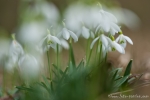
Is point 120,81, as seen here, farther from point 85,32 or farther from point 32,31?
point 32,31

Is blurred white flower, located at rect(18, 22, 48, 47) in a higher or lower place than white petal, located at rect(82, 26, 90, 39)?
lower

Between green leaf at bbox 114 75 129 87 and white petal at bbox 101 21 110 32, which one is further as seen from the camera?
green leaf at bbox 114 75 129 87

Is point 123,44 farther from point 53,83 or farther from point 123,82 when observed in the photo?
point 53,83

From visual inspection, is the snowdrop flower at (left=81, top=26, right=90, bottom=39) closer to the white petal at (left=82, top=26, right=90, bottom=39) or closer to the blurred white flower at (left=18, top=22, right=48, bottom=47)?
the white petal at (left=82, top=26, right=90, bottom=39)

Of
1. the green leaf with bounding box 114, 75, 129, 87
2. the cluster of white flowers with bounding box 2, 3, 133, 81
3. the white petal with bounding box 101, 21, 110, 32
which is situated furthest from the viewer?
the green leaf with bounding box 114, 75, 129, 87

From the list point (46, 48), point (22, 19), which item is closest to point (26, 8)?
point (22, 19)

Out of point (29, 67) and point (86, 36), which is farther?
point (86, 36)

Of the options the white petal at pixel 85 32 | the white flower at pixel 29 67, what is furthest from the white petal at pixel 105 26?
the white flower at pixel 29 67

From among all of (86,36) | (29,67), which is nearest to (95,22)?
(86,36)

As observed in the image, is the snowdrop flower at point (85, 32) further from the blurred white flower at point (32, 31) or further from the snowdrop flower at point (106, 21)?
the blurred white flower at point (32, 31)

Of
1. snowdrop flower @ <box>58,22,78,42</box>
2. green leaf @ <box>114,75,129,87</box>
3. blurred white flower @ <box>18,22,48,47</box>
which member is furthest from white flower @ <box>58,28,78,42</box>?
blurred white flower @ <box>18,22,48,47</box>
